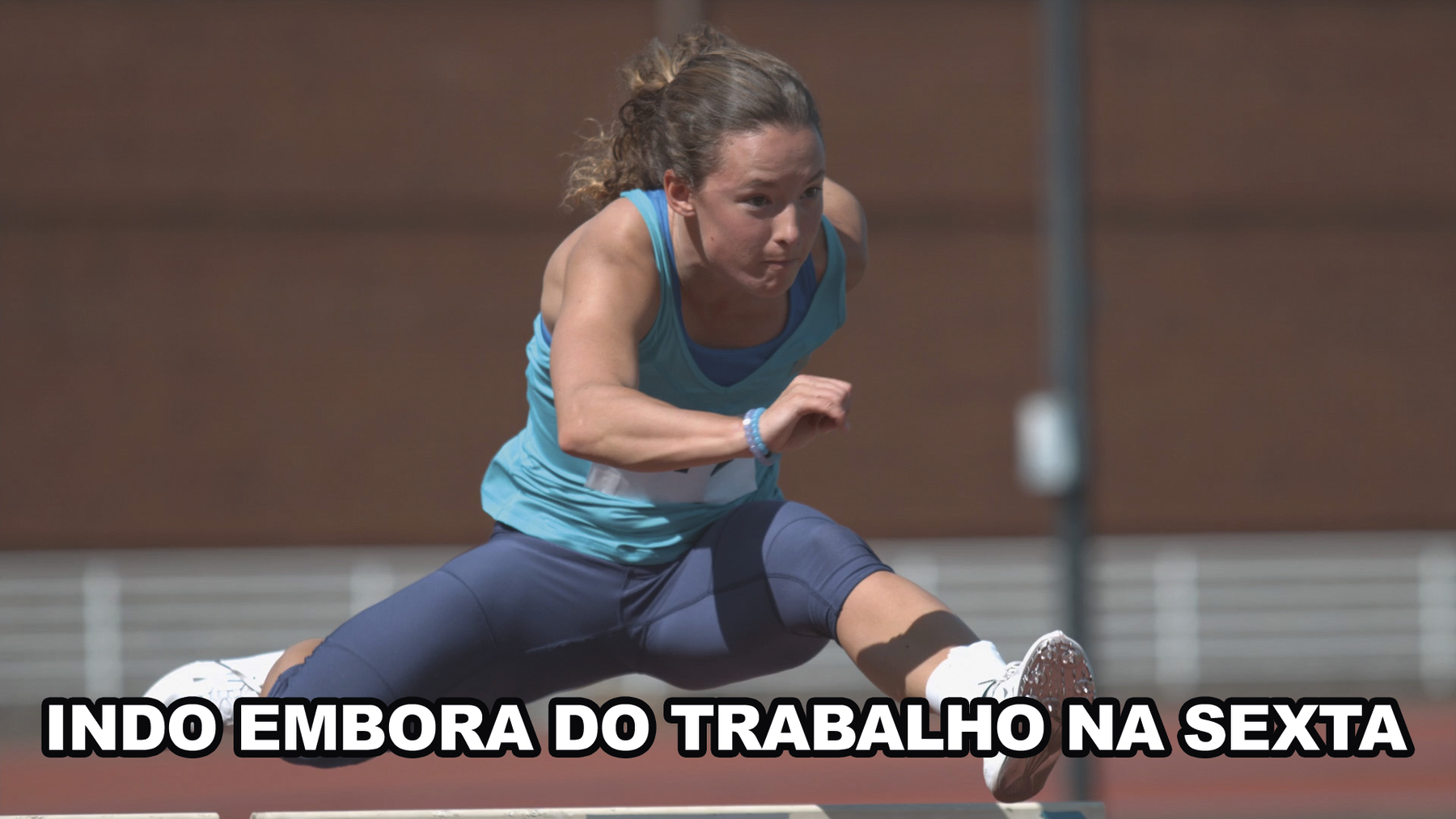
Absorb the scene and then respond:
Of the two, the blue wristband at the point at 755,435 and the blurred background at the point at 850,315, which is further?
the blurred background at the point at 850,315

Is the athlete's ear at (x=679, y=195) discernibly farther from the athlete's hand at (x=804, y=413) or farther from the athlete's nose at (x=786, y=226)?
the athlete's hand at (x=804, y=413)

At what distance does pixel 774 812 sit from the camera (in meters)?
2.54

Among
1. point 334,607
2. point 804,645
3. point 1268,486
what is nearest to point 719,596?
point 804,645

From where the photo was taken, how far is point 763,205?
104 inches

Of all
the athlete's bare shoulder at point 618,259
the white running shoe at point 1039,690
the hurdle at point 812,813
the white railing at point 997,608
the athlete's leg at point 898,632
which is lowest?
the hurdle at point 812,813

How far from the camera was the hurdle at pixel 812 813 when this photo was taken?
2.43m

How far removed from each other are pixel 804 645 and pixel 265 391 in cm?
995

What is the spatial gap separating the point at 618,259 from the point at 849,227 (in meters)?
0.59

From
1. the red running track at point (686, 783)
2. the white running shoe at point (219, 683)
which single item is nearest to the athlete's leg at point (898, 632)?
the white running shoe at point (219, 683)

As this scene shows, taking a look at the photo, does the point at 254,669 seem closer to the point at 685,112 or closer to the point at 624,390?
the point at 624,390

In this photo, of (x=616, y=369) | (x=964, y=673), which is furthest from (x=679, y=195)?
(x=964, y=673)

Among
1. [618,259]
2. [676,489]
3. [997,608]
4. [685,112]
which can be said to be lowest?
[676,489]

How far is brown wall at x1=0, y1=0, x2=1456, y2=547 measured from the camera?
1199 cm

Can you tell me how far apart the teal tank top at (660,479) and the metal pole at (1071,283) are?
10.1 ft
